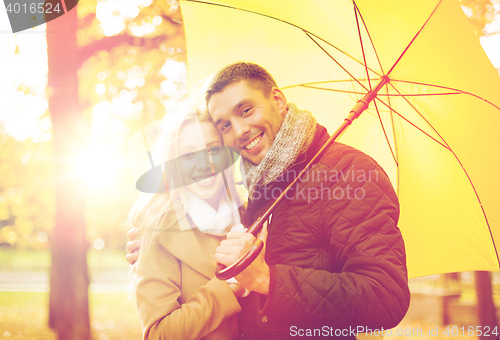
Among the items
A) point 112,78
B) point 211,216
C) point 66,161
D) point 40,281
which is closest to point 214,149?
point 211,216

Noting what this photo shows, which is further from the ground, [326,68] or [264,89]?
[326,68]

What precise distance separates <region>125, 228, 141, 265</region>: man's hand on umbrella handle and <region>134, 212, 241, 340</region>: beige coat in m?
0.14

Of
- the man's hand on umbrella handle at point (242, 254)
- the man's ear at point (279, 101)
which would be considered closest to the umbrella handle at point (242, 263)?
the man's hand on umbrella handle at point (242, 254)

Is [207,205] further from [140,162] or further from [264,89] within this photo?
[264,89]

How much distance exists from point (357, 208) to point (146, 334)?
4.03ft

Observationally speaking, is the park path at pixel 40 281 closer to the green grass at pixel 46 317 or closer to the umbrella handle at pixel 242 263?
the green grass at pixel 46 317

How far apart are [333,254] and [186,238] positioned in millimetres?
813

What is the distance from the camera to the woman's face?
73.9 inches

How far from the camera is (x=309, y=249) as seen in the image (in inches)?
64.5

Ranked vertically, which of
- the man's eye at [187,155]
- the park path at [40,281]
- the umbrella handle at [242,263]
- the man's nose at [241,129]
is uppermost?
the man's nose at [241,129]

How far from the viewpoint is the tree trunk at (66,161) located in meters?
3.36

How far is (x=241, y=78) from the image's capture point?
5.93ft

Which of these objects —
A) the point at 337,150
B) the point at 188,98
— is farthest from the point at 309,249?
the point at 188,98

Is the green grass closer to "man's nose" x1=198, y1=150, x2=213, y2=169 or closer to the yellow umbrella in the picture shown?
"man's nose" x1=198, y1=150, x2=213, y2=169
